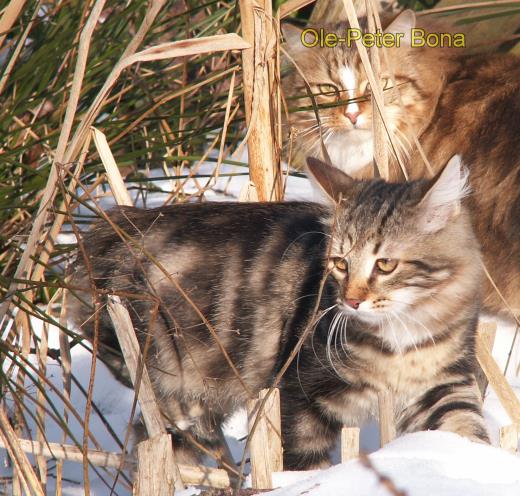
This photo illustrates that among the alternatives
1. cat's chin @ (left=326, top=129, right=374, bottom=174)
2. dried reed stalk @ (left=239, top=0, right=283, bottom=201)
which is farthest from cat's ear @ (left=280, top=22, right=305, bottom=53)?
dried reed stalk @ (left=239, top=0, right=283, bottom=201)

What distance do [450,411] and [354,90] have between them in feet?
6.62

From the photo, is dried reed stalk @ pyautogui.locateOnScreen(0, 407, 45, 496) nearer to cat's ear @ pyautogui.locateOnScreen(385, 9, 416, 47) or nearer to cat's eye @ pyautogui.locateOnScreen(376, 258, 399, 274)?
cat's eye @ pyautogui.locateOnScreen(376, 258, 399, 274)

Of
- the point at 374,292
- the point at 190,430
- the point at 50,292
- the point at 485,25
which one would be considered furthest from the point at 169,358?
the point at 485,25

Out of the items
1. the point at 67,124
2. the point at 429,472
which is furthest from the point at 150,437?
the point at 67,124

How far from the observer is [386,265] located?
228 centimetres

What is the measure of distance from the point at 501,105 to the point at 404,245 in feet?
5.96

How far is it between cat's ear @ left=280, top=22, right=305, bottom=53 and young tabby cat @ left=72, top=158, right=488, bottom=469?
1769mm

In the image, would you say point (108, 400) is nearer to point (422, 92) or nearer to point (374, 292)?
point (374, 292)

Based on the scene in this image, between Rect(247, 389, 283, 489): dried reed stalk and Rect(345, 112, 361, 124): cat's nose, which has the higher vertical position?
Rect(345, 112, 361, 124): cat's nose

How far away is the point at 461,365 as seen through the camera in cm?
235

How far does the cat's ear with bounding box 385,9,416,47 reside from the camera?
396cm

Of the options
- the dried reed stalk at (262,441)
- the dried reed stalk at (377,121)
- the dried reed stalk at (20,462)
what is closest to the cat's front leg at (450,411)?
the dried reed stalk at (262,441)

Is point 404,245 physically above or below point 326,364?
above

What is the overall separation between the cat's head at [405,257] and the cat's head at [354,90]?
→ 1.59 meters
